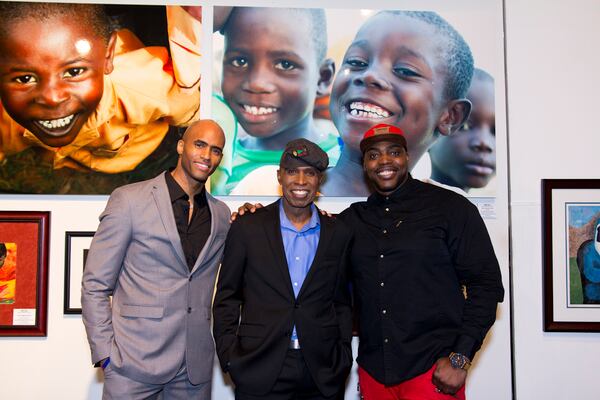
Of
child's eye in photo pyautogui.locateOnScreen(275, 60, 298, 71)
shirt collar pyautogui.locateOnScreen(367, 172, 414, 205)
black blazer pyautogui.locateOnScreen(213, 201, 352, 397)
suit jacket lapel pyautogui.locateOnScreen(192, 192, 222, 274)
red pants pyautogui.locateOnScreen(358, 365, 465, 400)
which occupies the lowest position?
red pants pyautogui.locateOnScreen(358, 365, 465, 400)

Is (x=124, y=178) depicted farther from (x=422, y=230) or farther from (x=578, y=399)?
(x=578, y=399)

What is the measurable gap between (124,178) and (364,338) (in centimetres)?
166

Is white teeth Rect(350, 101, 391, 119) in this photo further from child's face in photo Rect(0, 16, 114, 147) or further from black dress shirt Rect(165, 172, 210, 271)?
child's face in photo Rect(0, 16, 114, 147)

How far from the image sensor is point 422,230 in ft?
6.93

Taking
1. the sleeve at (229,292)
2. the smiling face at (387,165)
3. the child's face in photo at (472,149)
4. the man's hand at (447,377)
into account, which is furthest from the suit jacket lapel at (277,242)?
the child's face in photo at (472,149)

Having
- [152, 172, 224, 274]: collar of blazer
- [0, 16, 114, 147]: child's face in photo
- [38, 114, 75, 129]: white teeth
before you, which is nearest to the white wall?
[152, 172, 224, 274]: collar of blazer

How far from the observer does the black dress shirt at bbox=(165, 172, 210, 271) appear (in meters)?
2.08

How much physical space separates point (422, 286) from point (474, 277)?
23cm

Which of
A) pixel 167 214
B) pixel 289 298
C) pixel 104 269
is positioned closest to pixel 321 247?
pixel 289 298

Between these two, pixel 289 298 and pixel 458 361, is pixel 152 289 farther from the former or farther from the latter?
pixel 458 361

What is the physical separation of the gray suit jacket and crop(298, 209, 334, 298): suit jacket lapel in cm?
46

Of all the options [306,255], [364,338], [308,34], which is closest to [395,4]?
[308,34]

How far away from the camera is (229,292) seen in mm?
2049

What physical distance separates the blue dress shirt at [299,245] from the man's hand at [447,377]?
1.98 ft
